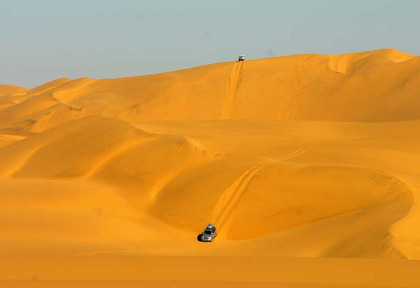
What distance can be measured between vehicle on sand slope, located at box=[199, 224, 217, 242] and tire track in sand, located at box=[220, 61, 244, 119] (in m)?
32.6

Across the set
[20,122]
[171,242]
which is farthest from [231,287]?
[20,122]

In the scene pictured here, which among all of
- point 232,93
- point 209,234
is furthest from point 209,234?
point 232,93

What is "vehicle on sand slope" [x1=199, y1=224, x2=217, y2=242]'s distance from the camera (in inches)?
760

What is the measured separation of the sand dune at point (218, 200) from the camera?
30.7ft

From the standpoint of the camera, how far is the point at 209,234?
64.0ft

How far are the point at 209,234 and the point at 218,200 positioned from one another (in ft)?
10.3

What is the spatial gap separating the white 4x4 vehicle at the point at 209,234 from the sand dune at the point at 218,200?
35 centimetres

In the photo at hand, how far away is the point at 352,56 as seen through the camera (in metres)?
58.2

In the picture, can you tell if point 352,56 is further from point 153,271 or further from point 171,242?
point 153,271

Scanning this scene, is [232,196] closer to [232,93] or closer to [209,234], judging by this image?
[209,234]

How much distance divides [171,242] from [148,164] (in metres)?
7.98

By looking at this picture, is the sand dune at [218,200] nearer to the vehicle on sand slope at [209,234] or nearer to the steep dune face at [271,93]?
the vehicle on sand slope at [209,234]

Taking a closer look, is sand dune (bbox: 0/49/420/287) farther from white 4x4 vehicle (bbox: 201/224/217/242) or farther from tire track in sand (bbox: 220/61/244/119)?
tire track in sand (bbox: 220/61/244/119)

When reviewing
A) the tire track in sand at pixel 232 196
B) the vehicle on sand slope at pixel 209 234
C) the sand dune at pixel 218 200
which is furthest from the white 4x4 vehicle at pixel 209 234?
the tire track in sand at pixel 232 196
